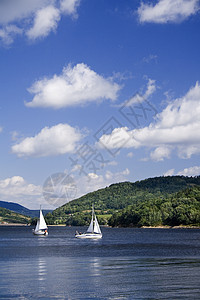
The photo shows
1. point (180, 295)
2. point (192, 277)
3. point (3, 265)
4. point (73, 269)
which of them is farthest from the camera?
point (3, 265)

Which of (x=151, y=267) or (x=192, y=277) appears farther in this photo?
(x=151, y=267)

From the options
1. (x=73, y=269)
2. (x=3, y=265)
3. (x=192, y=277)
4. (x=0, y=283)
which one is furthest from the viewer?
(x=3, y=265)

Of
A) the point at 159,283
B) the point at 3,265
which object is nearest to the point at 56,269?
the point at 3,265

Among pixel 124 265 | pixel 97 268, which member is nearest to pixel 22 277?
pixel 97 268

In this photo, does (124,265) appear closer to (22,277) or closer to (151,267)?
(151,267)

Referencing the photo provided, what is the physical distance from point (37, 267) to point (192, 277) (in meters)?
26.3

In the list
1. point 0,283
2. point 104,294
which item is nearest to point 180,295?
point 104,294

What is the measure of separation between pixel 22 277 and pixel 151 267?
2301 cm

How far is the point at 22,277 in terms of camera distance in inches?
2258

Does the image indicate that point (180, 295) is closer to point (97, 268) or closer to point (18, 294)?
point (18, 294)

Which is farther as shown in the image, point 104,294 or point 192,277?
point 192,277

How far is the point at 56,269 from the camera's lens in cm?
6756

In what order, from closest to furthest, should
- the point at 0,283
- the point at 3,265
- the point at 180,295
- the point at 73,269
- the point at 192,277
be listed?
the point at 180,295, the point at 0,283, the point at 192,277, the point at 73,269, the point at 3,265

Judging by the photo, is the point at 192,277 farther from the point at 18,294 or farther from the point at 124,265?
the point at 18,294
